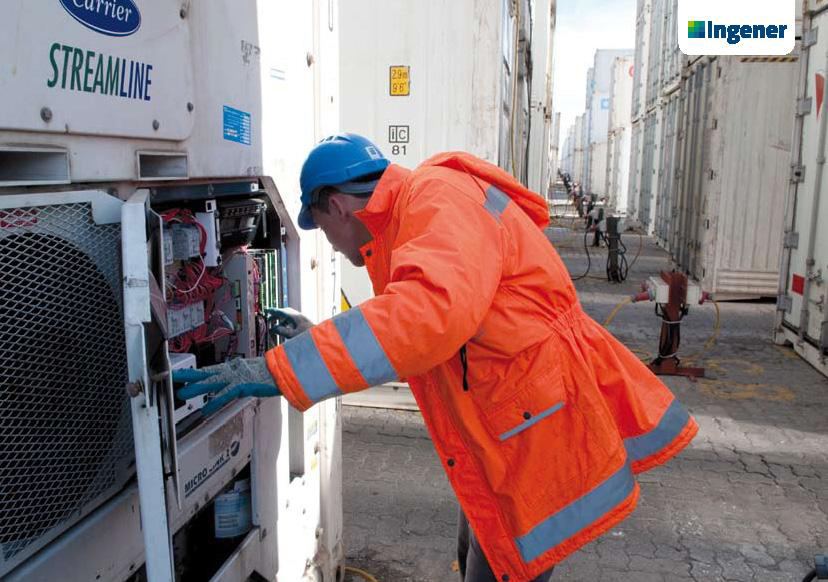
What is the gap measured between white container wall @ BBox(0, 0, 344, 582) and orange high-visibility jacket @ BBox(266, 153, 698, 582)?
0.43 metres

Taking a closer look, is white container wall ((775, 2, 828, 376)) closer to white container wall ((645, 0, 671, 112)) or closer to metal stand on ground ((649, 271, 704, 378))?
metal stand on ground ((649, 271, 704, 378))

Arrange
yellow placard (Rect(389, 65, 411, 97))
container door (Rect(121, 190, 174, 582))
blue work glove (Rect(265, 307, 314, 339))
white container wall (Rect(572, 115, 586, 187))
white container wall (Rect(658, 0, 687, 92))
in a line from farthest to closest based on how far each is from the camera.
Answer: white container wall (Rect(572, 115, 586, 187)) → white container wall (Rect(658, 0, 687, 92)) → yellow placard (Rect(389, 65, 411, 97)) → blue work glove (Rect(265, 307, 314, 339)) → container door (Rect(121, 190, 174, 582))

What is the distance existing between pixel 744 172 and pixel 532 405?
8.05m

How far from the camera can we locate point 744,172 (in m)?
8.69

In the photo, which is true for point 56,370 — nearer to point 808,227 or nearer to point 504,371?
point 504,371

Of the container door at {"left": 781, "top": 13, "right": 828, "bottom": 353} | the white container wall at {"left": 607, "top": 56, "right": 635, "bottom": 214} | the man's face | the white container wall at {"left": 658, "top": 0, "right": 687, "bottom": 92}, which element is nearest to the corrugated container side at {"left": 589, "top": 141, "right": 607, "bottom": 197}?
the white container wall at {"left": 607, "top": 56, "right": 635, "bottom": 214}

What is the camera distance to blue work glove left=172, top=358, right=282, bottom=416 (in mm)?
1560

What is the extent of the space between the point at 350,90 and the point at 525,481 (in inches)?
140

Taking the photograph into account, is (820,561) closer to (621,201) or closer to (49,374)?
(49,374)

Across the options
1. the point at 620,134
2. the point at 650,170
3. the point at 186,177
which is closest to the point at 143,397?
the point at 186,177

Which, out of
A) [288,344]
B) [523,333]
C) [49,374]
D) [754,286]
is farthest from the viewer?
[754,286]

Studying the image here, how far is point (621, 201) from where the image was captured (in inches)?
947

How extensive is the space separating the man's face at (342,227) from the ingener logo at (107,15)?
716 millimetres

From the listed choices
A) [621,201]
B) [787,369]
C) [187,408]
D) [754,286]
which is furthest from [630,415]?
[621,201]
